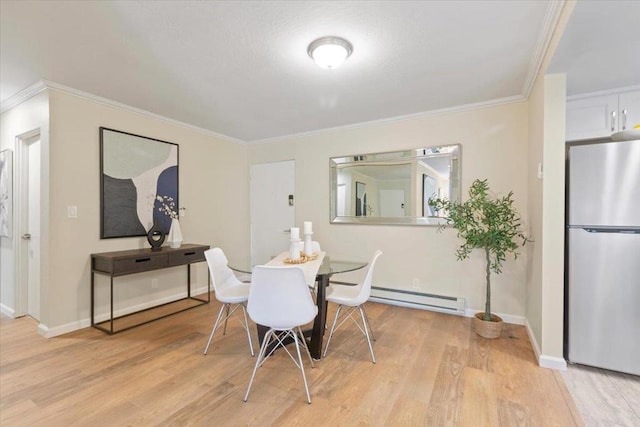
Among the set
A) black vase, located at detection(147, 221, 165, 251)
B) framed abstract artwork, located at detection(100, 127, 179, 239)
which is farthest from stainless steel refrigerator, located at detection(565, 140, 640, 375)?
framed abstract artwork, located at detection(100, 127, 179, 239)

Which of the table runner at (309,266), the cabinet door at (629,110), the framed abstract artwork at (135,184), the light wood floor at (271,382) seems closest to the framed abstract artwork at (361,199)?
the table runner at (309,266)

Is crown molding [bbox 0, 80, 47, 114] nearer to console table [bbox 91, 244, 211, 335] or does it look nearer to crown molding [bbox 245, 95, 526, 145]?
console table [bbox 91, 244, 211, 335]

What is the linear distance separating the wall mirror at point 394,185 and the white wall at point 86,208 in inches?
77.4

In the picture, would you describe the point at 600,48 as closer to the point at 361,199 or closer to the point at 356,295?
the point at 356,295

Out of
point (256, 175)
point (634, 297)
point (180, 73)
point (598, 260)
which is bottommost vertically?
point (634, 297)

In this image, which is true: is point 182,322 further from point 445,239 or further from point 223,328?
point 445,239

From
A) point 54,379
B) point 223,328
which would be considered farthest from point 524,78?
point 54,379

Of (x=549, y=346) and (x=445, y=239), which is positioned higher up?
(x=445, y=239)

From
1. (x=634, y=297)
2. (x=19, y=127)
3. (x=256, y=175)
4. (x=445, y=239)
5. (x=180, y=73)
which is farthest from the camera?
(x=256, y=175)

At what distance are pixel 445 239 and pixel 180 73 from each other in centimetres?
317

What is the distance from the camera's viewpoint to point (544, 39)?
1981 millimetres

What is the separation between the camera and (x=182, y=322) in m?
3.17

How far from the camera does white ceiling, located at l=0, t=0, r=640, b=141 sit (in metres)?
1.77

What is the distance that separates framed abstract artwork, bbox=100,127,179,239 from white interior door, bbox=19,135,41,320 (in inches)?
26.4
